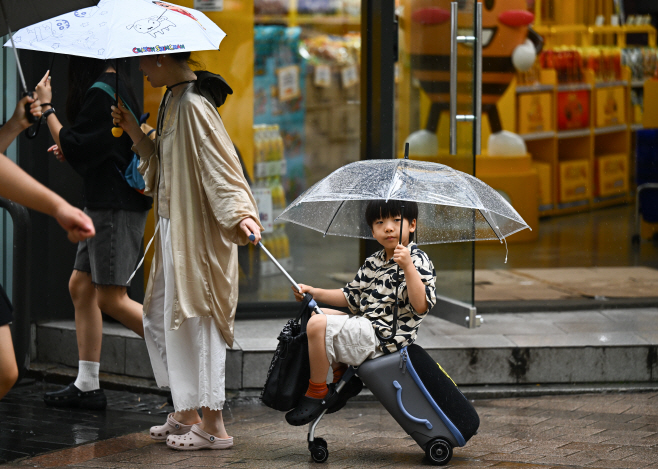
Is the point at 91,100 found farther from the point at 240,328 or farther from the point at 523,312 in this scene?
the point at 523,312

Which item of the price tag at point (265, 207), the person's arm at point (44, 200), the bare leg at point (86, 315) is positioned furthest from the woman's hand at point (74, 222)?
the price tag at point (265, 207)

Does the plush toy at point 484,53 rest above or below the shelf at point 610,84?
above

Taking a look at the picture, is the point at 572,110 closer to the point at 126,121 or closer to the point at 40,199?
the point at 126,121

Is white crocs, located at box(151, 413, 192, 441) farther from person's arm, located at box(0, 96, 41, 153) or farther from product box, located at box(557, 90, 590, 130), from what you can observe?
product box, located at box(557, 90, 590, 130)

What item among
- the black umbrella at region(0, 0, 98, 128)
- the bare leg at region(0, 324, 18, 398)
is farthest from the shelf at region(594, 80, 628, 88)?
the bare leg at region(0, 324, 18, 398)

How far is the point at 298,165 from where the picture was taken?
6.52 m

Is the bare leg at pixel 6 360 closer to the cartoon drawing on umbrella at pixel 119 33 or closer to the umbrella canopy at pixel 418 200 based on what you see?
the cartoon drawing on umbrella at pixel 119 33

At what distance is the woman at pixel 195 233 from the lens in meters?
3.83

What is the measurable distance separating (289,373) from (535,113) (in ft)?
25.9

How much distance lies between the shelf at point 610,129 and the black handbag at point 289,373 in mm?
8586

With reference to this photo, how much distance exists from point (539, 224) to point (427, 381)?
273 inches

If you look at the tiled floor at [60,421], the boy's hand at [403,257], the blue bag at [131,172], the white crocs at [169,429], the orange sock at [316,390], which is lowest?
the tiled floor at [60,421]

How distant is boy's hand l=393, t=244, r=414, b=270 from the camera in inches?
141

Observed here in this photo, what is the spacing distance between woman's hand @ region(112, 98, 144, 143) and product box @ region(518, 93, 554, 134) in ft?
24.5
